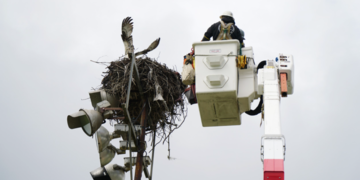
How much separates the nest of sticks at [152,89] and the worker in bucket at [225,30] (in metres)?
1.30

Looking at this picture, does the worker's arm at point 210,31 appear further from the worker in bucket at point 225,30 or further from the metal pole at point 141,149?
the metal pole at point 141,149

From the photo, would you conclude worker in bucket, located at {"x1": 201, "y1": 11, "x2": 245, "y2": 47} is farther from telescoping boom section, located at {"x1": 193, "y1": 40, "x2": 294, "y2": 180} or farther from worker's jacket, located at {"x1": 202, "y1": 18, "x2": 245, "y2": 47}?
telescoping boom section, located at {"x1": 193, "y1": 40, "x2": 294, "y2": 180}

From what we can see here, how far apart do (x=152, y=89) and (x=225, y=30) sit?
1747 mm

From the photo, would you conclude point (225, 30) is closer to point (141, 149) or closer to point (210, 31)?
point (210, 31)

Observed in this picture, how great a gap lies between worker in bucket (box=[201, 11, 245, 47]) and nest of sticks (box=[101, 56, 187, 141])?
4.27ft

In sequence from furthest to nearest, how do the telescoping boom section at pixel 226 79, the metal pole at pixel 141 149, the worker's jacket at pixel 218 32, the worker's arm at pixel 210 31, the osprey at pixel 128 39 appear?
the osprey at pixel 128 39 → the metal pole at pixel 141 149 → the worker's arm at pixel 210 31 → the worker's jacket at pixel 218 32 → the telescoping boom section at pixel 226 79

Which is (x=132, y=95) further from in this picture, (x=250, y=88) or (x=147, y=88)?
(x=250, y=88)

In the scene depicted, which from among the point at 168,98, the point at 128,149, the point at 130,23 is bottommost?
the point at 128,149

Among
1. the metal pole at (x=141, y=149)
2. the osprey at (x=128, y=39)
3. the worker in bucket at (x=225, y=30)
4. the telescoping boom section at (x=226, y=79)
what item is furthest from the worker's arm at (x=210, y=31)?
the metal pole at (x=141, y=149)

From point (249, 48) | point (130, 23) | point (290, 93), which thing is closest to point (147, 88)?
point (130, 23)

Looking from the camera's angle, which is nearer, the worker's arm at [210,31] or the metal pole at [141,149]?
the worker's arm at [210,31]

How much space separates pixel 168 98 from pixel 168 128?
53cm

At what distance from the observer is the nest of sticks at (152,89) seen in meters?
12.3

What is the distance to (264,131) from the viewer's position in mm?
8016
